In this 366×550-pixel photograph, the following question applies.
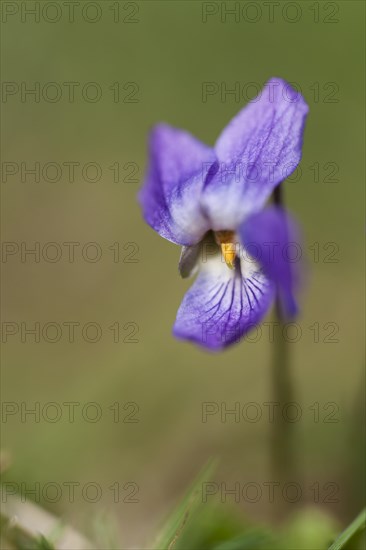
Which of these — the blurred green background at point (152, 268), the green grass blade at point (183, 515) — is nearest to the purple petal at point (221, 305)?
the green grass blade at point (183, 515)

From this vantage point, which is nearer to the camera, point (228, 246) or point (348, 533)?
point (348, 533)

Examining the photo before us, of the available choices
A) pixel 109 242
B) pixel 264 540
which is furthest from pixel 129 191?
pixel 264 540

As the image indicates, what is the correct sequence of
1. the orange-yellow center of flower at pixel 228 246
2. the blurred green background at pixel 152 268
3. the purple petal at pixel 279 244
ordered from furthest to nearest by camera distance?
1. the blurred green background at pixel 152 268
2. the orange-yellow center of flower at pixel 228 246
3. the purple petal at pixel 279 244

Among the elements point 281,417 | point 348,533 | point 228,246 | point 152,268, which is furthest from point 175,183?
point 152,268

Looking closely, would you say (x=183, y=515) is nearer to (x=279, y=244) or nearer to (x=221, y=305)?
(x=221, y=305)

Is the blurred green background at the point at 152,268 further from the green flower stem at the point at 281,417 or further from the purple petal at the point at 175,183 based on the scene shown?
the purple petal at the point at 175,183

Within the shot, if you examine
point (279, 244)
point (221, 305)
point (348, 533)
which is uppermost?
point (279, 244)

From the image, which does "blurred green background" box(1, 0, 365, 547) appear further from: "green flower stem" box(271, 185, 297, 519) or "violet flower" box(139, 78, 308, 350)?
"violet flower" box(139, 78, 308, 350)
